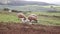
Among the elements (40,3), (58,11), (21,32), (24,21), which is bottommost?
(21,32)

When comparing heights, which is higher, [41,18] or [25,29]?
[41,18]

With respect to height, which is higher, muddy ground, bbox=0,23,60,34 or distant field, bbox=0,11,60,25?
distant field, bbox=0,11,60,25

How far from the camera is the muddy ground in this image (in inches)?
77.4

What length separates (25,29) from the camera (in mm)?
1983

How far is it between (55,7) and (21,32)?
2.23 feet

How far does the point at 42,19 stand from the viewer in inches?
78.7

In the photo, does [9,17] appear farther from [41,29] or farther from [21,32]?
[41,29]

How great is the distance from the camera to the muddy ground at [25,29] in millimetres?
1965

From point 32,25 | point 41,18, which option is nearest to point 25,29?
point 32,25

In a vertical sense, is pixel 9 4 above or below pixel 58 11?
above

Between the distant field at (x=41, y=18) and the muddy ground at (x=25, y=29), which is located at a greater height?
the distant field at (x=41, y=18)

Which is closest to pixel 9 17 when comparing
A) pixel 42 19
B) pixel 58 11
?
pixel 42 19

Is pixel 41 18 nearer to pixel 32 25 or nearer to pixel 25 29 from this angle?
pixel 32 25

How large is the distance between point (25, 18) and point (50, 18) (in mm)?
396
